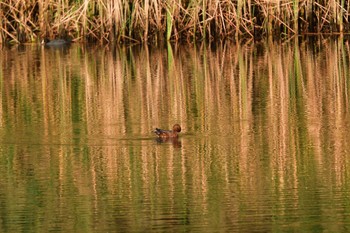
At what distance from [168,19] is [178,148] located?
33.8ft

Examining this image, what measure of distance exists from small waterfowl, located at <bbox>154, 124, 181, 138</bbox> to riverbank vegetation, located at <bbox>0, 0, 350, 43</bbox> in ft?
32.3

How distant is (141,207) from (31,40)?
13.8 meters

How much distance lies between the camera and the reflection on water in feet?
27.7

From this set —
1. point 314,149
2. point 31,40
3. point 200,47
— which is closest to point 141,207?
point 314,149

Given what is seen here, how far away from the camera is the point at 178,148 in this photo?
10.8m

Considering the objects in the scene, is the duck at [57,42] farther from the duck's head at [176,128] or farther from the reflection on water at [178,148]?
the duck's head at [176,128]

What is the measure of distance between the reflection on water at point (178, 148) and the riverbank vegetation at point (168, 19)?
3.19 m

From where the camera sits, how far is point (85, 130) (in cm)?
1181

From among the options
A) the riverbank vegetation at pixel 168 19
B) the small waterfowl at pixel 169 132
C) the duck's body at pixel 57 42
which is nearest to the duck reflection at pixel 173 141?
the small waterfowl at pixel 169 132

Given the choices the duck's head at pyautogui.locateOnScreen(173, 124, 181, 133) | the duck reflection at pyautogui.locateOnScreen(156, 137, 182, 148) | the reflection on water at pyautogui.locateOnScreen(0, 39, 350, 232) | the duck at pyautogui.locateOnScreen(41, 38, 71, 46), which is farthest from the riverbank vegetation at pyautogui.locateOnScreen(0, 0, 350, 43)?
the duck reflection at pyautogui.locateOnScreen(156, 137, 182, 148)

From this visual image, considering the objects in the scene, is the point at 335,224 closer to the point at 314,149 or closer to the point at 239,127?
the point at 314,149

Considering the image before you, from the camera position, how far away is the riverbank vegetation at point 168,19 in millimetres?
21047

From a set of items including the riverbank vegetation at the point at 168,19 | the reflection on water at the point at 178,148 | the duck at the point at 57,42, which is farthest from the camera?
the duck at the point at 57,42

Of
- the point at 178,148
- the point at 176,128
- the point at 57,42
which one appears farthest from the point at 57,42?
the point at 178,148
